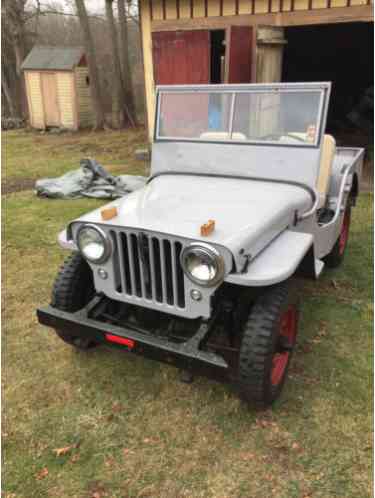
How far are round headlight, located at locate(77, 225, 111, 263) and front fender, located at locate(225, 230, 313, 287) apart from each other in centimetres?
75

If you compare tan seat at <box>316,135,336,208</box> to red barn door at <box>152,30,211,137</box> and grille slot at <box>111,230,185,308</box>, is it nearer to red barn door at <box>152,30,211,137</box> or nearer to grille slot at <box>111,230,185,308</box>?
grille slot at <box>111,230,185,308</box>

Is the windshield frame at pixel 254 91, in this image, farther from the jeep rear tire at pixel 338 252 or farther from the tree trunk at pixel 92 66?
the tree trunk at pixel 92 66

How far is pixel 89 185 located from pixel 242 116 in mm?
4280

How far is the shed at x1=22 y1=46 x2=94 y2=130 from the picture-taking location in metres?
14.1

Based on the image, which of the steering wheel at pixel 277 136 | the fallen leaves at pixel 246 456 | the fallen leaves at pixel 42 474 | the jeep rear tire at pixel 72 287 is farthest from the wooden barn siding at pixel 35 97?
the fallen leaves at pixel 246 456

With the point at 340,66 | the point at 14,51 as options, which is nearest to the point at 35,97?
the point at 14,51

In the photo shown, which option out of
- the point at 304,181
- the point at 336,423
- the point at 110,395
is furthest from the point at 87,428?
the point at 304,181

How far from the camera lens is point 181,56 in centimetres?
714

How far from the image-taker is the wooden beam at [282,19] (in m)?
6.05

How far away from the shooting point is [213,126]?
135 inches

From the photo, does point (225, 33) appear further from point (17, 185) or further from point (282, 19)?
point (17, 185)

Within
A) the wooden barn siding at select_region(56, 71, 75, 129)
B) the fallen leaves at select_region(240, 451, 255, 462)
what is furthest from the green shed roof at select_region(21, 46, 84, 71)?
the fallen leaves at select_region(240, 451, 255, 462)

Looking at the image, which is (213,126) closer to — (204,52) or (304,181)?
(304,181)

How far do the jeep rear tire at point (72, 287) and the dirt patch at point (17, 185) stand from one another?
5.20m
